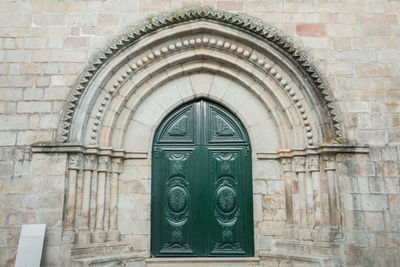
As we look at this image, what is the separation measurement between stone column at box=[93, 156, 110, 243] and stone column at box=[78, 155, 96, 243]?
114 mm

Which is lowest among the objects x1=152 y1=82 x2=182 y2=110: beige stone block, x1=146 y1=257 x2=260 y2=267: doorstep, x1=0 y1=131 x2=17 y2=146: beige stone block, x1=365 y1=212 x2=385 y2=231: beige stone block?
x1=146 y1=257 x2=260 y2=267: doorstep

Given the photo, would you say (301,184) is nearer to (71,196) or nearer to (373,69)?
(373,69)

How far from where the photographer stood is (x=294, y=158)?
5617 mm

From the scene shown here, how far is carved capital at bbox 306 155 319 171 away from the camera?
5422mm

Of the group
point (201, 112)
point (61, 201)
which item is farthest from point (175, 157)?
point (61, 201)

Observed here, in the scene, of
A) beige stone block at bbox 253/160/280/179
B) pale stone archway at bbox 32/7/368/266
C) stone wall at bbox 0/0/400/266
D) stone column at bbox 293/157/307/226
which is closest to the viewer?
stone wall at bbox 0/0/400/266

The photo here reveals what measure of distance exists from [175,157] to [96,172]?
1233mm

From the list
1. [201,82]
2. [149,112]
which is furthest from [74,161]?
[201,82]

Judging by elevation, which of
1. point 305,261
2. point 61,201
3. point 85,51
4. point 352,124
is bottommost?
point 305,261

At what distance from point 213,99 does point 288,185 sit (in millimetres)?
1800

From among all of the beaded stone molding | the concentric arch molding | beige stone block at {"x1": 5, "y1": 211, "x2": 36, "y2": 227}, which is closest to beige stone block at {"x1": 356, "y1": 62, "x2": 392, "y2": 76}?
the concentric arch molding

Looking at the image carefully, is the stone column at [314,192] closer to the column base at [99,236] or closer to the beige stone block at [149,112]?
the beige stone block at [149,112]

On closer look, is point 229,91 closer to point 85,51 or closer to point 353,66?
point 353,66

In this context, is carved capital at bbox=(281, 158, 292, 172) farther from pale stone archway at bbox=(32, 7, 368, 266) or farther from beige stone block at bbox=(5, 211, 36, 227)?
beige stone block at bbox=(5, 211, 36, 227)
